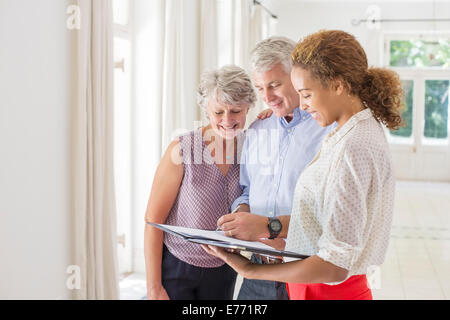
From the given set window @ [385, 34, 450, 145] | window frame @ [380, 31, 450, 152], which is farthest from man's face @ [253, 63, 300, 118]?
window @ [385, 34, 450, 145]

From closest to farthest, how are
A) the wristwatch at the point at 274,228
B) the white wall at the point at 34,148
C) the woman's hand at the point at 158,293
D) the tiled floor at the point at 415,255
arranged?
the wristwatch at the point at 274,228, the woman's hand at the point at 158,293, the white wall at the point at 34,148, the tiled floor at the point at 415,255

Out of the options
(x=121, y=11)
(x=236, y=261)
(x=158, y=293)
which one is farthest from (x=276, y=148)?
(x=121, y=11)

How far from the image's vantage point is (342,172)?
3.55 ft

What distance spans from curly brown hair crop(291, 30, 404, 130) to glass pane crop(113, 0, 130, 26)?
116 inches

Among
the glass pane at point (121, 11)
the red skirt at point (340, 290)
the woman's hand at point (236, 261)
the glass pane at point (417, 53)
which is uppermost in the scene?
the glass pane at point (417, 53)

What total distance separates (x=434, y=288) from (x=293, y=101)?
3.38 metres

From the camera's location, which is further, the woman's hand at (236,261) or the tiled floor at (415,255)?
the tiled floor at (415,255)

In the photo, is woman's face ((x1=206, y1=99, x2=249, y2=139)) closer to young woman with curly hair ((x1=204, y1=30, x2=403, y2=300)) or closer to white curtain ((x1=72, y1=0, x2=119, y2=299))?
young woman with curly hair ((x1=204, y1=30, x2=403, y2=300))

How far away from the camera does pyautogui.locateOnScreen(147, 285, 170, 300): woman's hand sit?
1.71 m

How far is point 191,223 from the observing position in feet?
5.48

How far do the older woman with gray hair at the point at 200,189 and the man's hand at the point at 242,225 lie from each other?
Answer: 295 millimetres

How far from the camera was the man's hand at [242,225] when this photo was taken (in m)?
1.35

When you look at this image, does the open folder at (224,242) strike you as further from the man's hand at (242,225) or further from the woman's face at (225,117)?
the woman's face at (225,117)

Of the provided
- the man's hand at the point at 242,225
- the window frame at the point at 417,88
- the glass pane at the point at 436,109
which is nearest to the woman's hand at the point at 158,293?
the man's hand at the point at 242,225
